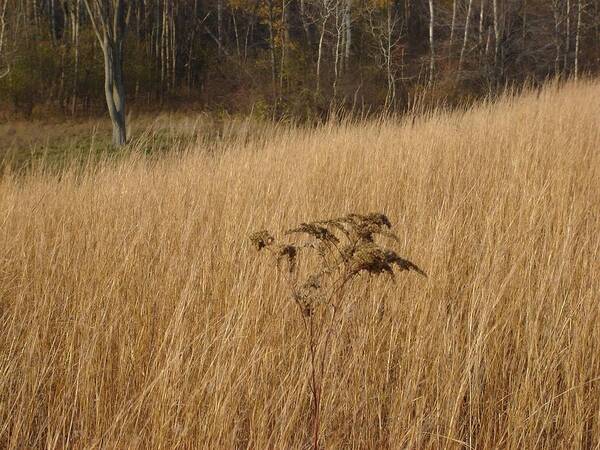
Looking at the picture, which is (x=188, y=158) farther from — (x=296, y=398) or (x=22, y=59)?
(x=22, y=59)

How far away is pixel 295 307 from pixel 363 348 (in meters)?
0.36

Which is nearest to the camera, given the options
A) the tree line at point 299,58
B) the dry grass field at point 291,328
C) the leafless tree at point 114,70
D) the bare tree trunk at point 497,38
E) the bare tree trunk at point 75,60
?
the dry grass field at point 291,328

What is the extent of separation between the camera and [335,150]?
5086 millimetres

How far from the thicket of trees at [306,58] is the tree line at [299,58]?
0.22 feet

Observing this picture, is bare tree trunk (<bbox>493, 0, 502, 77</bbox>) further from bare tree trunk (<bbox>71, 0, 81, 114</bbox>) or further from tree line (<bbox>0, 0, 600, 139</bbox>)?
bare tree trunk (<bbox>71, 0, 81, 114</bbox>)

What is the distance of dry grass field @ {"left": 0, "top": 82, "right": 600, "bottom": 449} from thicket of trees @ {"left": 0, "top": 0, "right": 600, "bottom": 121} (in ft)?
32.9

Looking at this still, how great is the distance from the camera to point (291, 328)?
6.86 feet

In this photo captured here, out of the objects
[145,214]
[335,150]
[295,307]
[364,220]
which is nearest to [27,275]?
[145,214]

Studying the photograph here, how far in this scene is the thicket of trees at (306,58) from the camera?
16.6m

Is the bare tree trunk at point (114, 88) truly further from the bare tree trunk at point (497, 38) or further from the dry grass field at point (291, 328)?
the dry grass field at point (291, 328)

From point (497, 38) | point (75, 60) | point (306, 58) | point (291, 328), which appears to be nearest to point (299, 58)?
point (306, 58)

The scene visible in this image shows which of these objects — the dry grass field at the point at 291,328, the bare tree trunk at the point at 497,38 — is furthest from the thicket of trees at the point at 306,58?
the dry grass field at the point at 291,328

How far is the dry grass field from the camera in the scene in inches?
64.4

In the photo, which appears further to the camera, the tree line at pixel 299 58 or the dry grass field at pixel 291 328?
the tree line at pixel 299 58
